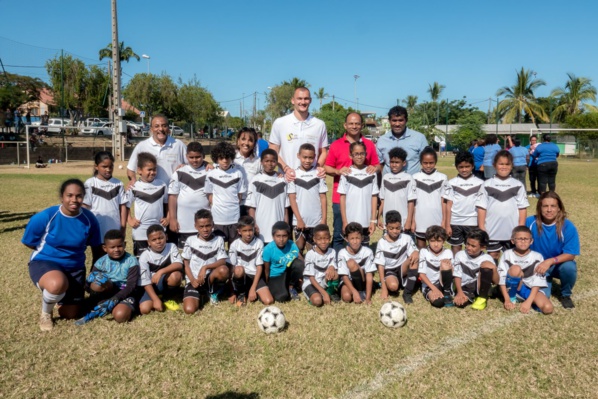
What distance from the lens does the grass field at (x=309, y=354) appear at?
→ 324cm

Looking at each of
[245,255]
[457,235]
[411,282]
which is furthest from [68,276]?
[457,235]

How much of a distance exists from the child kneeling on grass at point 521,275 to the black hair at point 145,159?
12.8 ft

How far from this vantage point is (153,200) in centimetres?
527

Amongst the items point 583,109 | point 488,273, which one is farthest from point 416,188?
point 583,109

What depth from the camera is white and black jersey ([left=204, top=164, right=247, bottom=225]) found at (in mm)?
5305

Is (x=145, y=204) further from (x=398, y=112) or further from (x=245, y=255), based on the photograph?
(x=398, y=112)

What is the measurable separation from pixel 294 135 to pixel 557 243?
3.11m

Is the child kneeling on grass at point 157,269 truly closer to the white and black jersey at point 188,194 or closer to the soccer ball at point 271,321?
the white and black jersey at point 188,194

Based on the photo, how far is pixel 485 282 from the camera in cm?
478

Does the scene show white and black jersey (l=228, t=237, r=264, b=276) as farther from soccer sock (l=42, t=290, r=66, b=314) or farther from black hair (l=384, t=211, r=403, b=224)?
soccer sock (l=42, t=290, r=66, b=314)

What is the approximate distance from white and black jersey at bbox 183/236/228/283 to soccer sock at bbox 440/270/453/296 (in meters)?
2.30

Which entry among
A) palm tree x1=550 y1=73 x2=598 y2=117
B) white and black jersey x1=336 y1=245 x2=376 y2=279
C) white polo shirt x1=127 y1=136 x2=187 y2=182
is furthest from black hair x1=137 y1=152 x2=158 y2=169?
palm tree x1=550 y1=73 x2=598 y2=117

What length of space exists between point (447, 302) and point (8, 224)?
8521 mm

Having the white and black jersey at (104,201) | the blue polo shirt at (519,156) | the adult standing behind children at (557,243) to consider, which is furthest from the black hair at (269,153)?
the blue polo shirt at (519,156)
